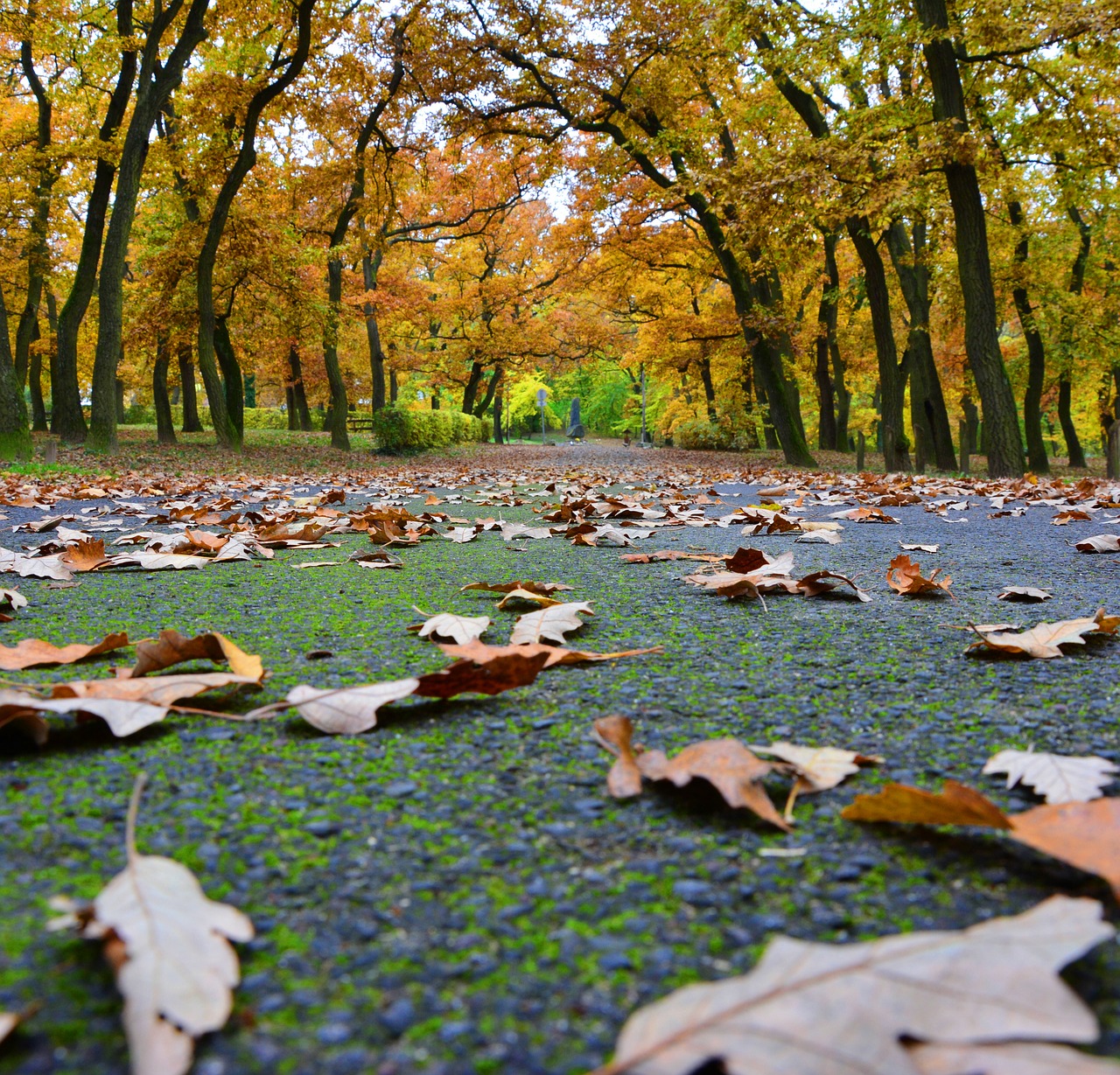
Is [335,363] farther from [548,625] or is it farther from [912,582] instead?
[548,625]

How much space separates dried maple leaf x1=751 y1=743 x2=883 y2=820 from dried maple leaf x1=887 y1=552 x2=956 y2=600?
1.24 meters

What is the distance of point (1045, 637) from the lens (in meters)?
1.59

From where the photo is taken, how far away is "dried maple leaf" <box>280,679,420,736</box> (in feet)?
3.69

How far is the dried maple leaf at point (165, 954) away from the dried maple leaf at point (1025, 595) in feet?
6.75

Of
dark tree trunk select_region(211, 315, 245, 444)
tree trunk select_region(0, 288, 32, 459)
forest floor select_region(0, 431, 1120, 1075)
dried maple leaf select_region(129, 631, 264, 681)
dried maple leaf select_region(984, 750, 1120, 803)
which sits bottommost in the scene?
forest floor select_region(0, 431, 1120, 1075)

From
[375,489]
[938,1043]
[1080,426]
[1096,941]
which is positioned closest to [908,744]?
[1096,941]

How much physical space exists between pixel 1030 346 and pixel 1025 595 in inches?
770

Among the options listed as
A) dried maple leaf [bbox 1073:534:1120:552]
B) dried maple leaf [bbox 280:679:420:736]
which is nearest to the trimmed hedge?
dried maple leaf [bbox 1073:534:1120:552]

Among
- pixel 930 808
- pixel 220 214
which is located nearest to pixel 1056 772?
pixel 930 808

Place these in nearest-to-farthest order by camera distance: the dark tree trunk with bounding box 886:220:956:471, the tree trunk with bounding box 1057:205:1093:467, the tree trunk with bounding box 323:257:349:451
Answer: the dark tree trunk with bounding box 886:220:956:471 < the tree trunk with bounding box 1057:205:1093:467 < the tree trunk with bounding box 323:257:349:451

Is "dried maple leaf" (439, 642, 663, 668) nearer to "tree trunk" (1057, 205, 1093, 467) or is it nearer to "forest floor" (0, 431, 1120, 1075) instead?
"forest floor" (0, 431, 1120, 1075)

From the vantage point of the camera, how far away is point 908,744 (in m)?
1.09

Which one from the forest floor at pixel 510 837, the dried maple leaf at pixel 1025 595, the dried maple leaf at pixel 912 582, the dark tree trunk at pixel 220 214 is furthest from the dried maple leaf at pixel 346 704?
the dark tree trunk at pixel 220 214

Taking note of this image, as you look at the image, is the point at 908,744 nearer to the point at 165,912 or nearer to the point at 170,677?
the point at 165,912
